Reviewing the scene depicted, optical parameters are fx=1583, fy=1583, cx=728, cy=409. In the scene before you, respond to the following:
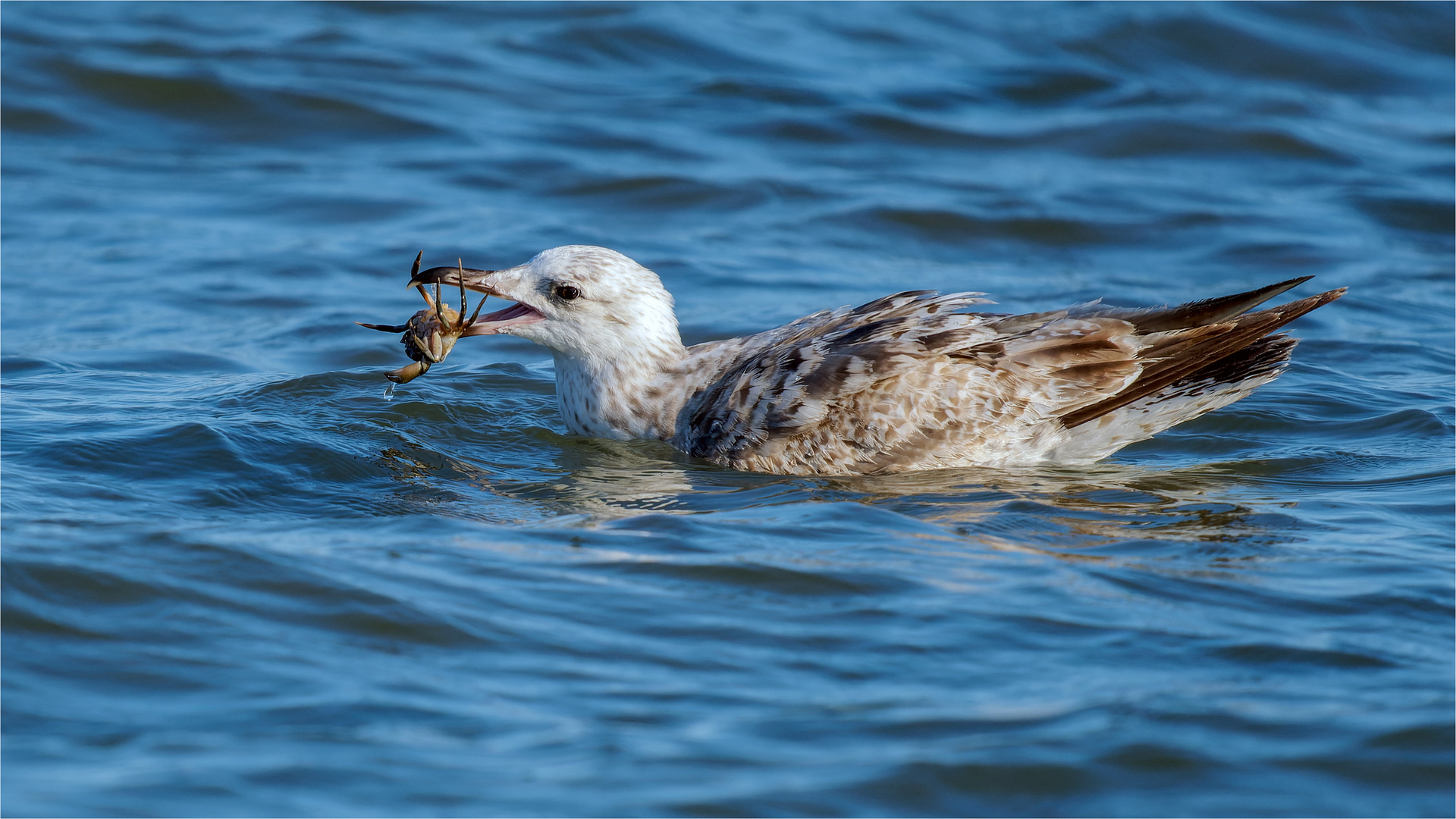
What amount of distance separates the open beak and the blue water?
0.59m

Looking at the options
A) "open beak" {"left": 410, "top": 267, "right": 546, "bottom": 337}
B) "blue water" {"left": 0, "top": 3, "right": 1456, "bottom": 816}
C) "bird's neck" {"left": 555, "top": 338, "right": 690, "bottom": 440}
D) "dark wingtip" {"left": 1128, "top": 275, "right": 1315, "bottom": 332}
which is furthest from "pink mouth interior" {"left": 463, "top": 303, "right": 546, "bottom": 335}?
"dark wingtip" {"left": 1128, "top": 275, "right": 1315, "bottom": 332}

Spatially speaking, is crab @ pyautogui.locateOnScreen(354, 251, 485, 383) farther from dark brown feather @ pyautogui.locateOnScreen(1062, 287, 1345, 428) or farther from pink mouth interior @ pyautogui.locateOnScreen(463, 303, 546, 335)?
dark brown feather @ pyautogui.locateOnScreen(1062, 287, 1345, 428)

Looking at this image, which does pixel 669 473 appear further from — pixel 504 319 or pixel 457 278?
pixel 457 278

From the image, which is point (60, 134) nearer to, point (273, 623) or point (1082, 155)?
point (1082, 155)

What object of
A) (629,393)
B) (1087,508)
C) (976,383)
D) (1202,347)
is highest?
(1202,347)

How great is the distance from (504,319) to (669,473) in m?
1.12

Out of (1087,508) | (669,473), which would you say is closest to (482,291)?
(669,473)

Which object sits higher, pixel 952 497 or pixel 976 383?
pixel 976 383

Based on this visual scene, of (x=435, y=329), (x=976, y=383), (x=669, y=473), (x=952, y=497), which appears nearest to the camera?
(x=952, y=497)

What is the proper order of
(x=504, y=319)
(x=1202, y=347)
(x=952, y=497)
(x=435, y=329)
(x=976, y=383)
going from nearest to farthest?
(x=952, y=497)
(x=1202, y=347)
(x=976, y=383)
(x=435, y=329)
(x=504, y=319)

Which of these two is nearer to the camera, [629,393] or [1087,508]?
[1087,508]

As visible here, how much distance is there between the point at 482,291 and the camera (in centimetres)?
725

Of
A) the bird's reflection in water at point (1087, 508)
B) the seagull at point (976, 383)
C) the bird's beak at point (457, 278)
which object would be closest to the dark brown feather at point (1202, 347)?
the seagull at point (976, 383)

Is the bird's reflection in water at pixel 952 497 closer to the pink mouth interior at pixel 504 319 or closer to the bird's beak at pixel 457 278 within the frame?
the pink mouth interior at pixel 504 319
